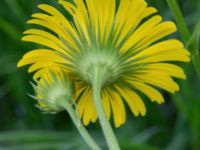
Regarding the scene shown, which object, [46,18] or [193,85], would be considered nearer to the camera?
[46,18]

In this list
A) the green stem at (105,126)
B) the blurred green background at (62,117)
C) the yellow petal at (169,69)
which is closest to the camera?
the green stem at (105,126)

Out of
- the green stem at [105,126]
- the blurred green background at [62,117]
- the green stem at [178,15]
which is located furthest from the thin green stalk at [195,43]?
the blurred green background at [62,117]

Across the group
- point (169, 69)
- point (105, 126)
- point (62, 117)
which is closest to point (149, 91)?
point (169, 69)

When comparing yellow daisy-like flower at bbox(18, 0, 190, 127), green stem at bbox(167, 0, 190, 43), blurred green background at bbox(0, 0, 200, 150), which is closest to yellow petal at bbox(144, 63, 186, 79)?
yellow daisy-like flower at bbox(18, 0, 190, 127)

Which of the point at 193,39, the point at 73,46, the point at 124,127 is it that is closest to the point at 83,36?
the point at 73,46

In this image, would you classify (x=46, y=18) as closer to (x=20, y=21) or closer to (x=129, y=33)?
(x=129, y=33)

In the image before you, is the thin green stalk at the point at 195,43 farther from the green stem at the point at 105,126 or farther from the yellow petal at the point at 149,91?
the green stem at the point at 105,126
